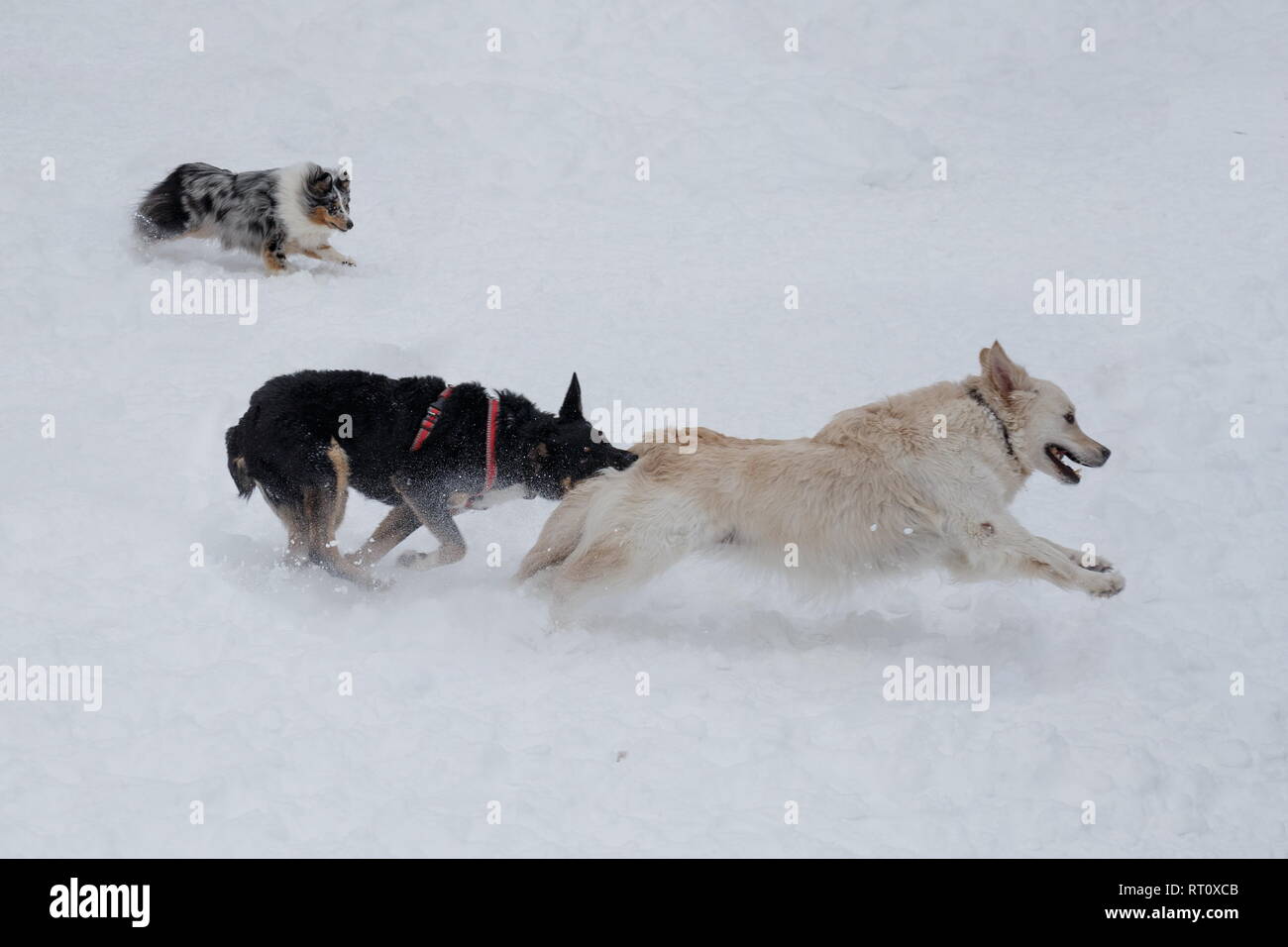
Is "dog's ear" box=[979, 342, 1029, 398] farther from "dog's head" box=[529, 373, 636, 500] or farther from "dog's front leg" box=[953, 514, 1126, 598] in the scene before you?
"dog's head" box=[529, 373, 636, 500]

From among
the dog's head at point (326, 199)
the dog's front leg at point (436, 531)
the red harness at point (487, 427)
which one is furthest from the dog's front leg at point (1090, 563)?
the dog's head at point (326, 199)

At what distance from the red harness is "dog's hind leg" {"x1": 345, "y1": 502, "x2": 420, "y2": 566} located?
408mm

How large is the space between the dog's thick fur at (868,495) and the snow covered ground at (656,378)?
402mm

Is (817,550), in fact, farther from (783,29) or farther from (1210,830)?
(783,29)

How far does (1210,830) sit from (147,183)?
10093 mm

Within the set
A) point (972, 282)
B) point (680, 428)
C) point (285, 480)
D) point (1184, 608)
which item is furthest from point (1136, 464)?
point (285, 480)

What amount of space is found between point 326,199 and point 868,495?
6.10 m

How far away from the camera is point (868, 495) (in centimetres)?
539

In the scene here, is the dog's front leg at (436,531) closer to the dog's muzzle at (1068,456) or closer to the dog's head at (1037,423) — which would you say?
the dog's head at (1037,423)

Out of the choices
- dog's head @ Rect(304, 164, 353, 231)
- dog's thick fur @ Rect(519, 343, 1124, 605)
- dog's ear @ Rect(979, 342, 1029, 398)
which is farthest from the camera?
dog's head @ Rect(304, 164, 353, 231)

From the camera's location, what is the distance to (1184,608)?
5875 mm

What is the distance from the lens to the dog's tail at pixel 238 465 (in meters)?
6.04

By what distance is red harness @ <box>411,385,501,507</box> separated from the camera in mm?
6023

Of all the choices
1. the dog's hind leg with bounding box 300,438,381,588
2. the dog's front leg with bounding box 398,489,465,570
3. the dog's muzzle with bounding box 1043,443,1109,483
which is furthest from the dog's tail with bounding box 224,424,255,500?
the dog's muzzle with bounding box 1043,443,1109,483
